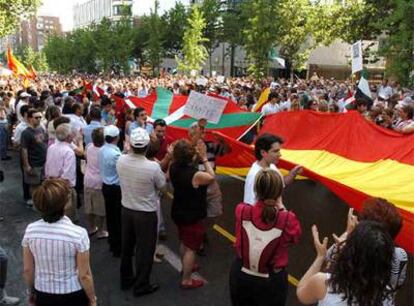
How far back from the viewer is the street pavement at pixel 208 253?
534cm

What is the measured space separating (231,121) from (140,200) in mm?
4389

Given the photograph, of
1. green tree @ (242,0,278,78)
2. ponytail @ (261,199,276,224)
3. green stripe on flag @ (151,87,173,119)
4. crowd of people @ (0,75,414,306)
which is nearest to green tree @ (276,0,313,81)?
green tree @ (242,0,278,78)

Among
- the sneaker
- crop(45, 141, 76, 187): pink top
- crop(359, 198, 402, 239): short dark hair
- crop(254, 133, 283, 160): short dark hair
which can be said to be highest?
crop(254, 133, 283, 160): short dark hair

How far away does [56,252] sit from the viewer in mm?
3334

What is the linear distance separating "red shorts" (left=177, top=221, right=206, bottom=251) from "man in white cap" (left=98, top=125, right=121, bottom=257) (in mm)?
1324

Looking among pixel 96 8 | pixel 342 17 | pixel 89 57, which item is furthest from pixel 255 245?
pixel 96 8

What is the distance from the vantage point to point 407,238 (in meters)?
4.15

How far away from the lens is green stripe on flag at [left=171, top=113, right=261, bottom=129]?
9.06 meters

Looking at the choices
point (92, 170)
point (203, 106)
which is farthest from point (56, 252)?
point (203, 106)

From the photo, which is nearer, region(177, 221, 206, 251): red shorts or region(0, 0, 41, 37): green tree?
region(177, 221, 206, 251): red shorts

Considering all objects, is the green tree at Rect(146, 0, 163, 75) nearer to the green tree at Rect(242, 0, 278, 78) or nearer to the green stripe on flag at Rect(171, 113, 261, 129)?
the green tree at Rect(242, 0, 278, 78)

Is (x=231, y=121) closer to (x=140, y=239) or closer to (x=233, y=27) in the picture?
(x=140, y=239)

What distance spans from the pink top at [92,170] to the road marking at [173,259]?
1.24 m

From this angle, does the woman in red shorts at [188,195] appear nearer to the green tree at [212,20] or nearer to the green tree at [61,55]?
the green tree at [212,20]
